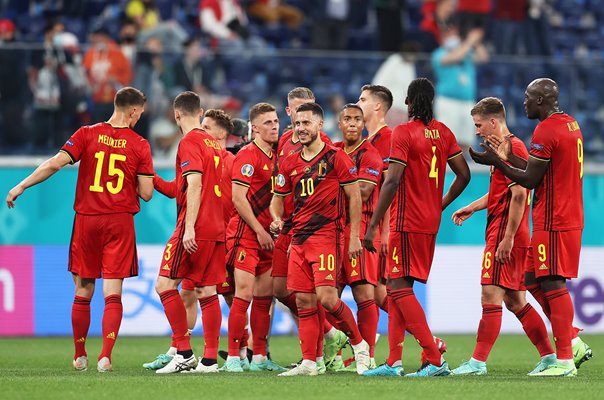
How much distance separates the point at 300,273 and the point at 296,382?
3.30 ft

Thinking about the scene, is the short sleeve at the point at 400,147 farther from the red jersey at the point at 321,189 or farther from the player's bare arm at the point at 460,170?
the player's bare arm at the point at 460,170

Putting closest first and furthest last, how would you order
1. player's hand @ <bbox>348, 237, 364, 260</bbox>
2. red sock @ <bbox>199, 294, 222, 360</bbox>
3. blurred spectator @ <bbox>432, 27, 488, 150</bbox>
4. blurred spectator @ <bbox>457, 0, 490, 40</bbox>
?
1. player's hand @ <bbox>348, 237, 364, 260</bbox>
2. red sock @ <bbox>199, 294, 222, 360</bbox>
3. blurred spectator @ <bbox>432, 27, 488, 150</bbox>
4. blurred spectator @ <bbox>457, 0, 490, 40</bbox>

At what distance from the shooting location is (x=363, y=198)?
1051 centimetres

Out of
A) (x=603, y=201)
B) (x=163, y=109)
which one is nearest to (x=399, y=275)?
(x=163, y=109)

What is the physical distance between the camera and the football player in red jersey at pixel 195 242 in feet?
33.2

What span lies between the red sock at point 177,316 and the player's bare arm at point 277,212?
1.09 metres

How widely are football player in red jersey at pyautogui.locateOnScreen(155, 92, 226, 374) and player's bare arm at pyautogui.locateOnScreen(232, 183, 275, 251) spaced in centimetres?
24

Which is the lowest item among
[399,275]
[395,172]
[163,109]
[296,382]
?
[296,382]

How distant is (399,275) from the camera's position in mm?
9477

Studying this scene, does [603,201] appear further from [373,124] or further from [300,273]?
[300,273]

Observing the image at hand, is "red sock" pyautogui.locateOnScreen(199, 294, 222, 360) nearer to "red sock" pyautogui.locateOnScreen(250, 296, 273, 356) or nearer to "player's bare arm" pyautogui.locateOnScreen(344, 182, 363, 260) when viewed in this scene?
"red sock" pyautogui.locateOnScreen(250, 296, 273, 356)

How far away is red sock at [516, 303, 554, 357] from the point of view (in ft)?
33.3

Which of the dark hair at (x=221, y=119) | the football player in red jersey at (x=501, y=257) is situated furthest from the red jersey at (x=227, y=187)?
the football player in red jersey at (x=501, y=257)

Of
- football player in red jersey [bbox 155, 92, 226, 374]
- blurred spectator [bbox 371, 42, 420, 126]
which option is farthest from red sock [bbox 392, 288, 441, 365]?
blurred spectator [bbox 371, 42, 420, 126]
